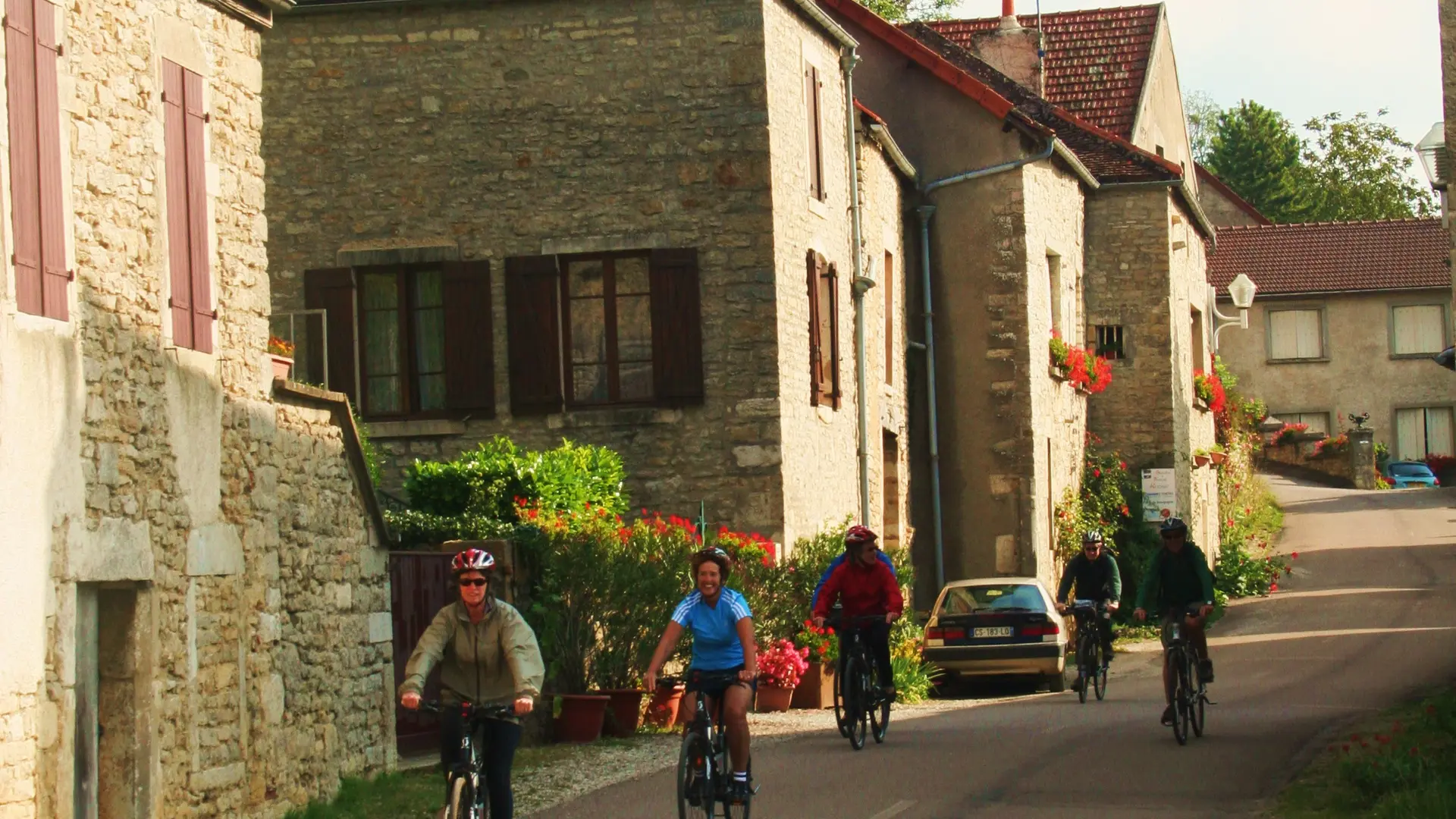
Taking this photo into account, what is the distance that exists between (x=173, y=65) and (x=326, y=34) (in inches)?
361

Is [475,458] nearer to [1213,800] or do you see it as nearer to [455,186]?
[455,186]

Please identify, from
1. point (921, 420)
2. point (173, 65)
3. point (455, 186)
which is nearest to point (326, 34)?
point (455, 186)

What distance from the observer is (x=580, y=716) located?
674 inches

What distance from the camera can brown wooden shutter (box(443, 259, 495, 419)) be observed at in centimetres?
2116

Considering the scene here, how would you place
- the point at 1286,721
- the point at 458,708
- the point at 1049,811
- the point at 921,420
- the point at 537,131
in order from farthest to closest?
the point at 921,420 → the point at 537,131 → the point at 1286,721 → the point at 1049,811 → the point at 458,708

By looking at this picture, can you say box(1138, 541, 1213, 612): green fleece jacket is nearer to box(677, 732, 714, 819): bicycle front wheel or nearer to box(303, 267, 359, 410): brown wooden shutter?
box(677, 732, 714, 819): bicycle front wheel

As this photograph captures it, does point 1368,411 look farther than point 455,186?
Yes

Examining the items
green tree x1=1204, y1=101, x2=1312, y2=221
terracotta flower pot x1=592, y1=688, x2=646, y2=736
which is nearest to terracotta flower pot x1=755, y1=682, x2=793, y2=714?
terracotta flower pot x1=592, y1=688, x2=646, y2=736

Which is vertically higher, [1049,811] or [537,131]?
[537,131]

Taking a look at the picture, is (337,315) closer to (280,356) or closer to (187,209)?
(280,356)

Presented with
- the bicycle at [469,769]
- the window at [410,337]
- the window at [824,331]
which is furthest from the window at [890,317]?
the bicycle at [469,769]

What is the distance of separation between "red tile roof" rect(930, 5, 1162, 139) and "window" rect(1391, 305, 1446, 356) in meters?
22.2

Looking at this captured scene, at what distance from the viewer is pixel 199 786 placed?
477 inches

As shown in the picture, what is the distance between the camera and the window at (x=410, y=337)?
21.2 metres
